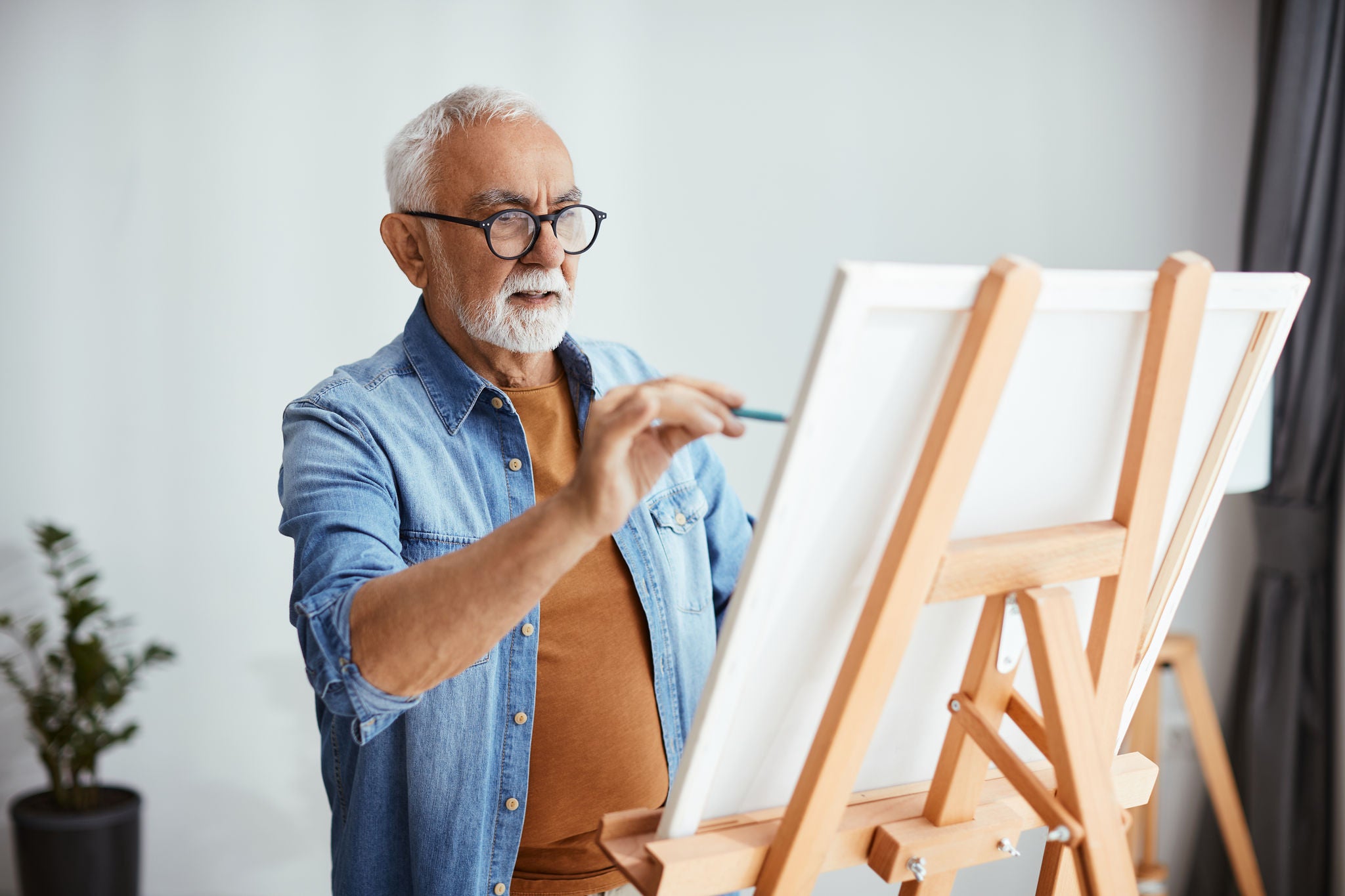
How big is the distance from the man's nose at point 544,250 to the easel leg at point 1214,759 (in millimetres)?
2026

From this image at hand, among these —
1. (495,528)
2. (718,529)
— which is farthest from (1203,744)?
(495,528)

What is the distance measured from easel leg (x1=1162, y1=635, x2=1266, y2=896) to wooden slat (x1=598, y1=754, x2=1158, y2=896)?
5.77 feet

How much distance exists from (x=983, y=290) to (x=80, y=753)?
261cm

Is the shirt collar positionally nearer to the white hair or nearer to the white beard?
the white beard

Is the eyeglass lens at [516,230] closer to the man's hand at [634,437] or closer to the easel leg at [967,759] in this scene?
the man's hand at [634,437]

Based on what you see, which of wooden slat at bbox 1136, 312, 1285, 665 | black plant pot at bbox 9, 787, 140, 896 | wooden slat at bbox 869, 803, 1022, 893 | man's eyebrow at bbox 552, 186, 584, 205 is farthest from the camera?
black plant pot at bbox 9, 787, 140, 896

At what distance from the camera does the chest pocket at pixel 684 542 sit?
1368 millimetres

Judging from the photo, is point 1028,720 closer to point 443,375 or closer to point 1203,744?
point 443,375

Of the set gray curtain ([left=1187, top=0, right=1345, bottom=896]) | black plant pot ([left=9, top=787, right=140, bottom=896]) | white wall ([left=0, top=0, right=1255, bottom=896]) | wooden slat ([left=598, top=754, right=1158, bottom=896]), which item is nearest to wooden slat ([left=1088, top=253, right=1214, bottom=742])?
wooden slat ([left=598, top=754, right=1158, bottom=896])

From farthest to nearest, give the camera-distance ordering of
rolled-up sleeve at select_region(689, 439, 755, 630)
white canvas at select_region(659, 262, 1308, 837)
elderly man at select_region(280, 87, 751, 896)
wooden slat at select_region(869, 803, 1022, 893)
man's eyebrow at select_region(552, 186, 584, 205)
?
rolled-up sleeve at select_region(689, 439, 755, 630) < man's eyebrow at select_region(552, 186, 584, 205) < elderly man at select_region(280, 87, 751, 896) < wooden slat at select_region(869, 803, 1022, 893) < white canvas at select_region(659, 262, 1308, 837)

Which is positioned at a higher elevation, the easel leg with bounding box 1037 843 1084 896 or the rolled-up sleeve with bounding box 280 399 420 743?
the rolled-up sleeve with bounding box 280 399 420 743

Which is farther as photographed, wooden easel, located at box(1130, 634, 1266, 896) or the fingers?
wooden easel, located at box(1130, 634, 1266, 896)

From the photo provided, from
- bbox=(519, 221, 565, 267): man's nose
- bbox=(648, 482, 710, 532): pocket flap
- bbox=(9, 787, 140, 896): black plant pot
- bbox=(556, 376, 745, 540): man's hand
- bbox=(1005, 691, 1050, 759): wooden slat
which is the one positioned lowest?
bbox=(9, 787, 140, 896): black plant pot

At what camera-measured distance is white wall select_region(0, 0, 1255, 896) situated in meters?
2.58
